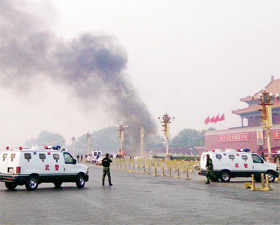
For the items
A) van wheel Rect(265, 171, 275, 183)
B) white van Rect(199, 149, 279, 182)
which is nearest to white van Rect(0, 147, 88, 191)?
white van Rect(199, 149, 279, 182)

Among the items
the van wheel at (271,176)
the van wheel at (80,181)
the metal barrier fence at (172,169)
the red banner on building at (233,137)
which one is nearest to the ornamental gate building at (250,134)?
the red banner on building at (233,137)

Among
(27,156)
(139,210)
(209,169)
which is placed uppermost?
(27,156)

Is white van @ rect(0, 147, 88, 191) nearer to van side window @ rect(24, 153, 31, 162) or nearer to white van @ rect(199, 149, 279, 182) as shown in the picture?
van side window @ rect(24, 153, 31, 162)

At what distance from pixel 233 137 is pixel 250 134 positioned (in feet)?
18.8

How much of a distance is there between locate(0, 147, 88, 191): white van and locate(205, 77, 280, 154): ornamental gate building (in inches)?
2261

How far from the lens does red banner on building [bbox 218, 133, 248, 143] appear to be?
288ft

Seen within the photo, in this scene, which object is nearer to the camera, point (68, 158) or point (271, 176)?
point (68, 158)

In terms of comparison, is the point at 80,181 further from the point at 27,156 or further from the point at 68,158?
the point at 27,156

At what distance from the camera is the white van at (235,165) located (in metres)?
25.3

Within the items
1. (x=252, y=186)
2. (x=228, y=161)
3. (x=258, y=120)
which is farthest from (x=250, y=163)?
(x=258, y=120)

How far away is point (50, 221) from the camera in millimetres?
10109

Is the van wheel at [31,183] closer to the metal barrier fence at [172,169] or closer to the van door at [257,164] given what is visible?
the metal barrier fence at [172,169]

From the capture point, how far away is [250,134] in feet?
282

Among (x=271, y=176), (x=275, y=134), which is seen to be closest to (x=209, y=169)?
(x=271, y=176)
